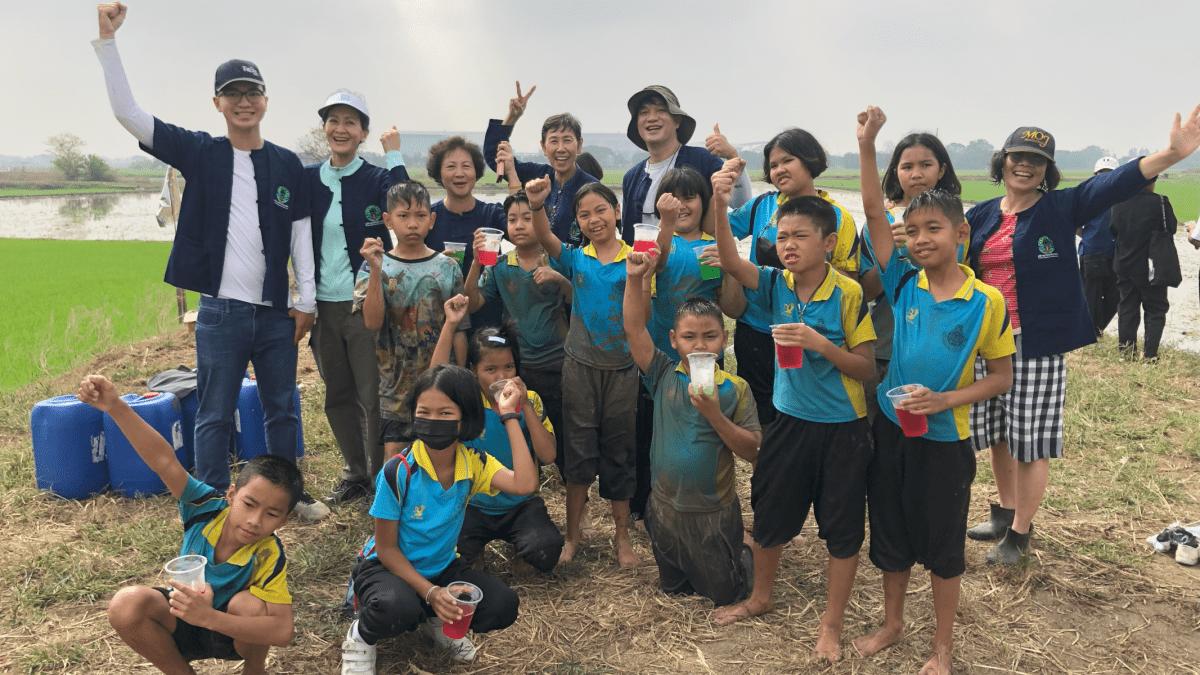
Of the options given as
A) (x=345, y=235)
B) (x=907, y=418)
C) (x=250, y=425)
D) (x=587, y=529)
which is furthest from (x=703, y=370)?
(x=250, y=425)

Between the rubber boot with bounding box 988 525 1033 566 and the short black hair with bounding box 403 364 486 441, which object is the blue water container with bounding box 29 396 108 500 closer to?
the short black hair with bounding box 403 364 486 441

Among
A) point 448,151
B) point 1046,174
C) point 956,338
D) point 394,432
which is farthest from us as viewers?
point 448,151

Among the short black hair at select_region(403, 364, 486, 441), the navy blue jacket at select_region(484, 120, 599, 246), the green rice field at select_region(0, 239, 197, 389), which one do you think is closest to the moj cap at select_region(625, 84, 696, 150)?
the navy blue jacket at select_region(484, 120, 599, 246)

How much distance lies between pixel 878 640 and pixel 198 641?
104 inches

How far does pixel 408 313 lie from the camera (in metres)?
4.12

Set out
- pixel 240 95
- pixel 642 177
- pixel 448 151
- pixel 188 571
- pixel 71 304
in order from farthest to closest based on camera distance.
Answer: pixel 71 304 → pixel 448 151 → pixel 642 177 → pixel 240 95 → pixel 188 571

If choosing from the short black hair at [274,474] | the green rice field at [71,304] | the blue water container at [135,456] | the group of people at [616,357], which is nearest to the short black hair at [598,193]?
the group of people at [616,357]

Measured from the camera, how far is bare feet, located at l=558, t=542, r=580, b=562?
3928 millimetres

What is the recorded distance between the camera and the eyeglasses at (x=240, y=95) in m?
3.95

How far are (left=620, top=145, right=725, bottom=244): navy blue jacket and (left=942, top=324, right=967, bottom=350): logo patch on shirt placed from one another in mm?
1908

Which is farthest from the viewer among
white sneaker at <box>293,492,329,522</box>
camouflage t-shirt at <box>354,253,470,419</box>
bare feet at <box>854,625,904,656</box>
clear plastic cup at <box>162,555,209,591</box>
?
white sneaker at <box>293,492,329,522</box>

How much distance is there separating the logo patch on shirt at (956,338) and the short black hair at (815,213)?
60 cm

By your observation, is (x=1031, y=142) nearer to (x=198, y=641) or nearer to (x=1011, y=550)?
(x=1011, y=550)

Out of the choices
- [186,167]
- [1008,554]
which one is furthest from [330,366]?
[1008,554]
